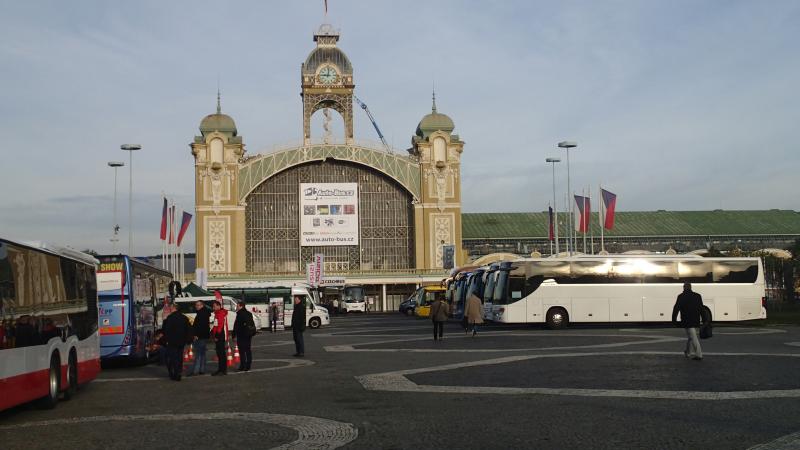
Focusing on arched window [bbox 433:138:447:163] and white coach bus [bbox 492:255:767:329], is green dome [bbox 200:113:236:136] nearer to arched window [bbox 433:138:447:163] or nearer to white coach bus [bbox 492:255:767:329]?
arched window [bbox 433:138:447:163]

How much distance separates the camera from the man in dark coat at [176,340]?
18.5m

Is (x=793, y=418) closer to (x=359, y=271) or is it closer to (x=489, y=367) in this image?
(x=489, y=367)

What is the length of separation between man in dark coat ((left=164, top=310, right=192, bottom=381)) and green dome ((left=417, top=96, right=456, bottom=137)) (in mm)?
77205

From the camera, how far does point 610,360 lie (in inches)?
767

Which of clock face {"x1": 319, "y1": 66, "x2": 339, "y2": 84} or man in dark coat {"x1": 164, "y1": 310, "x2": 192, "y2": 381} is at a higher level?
clock face {"x1": 319, "y1": 66, "x2": 339, "y2": 84}

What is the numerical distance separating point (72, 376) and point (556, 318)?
80.1 feet

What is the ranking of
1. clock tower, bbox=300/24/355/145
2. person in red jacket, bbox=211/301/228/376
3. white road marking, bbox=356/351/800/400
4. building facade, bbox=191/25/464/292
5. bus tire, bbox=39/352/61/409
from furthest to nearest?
1. clock tower, bbox=300/24/355/145
2. building facade, bbox=191/25/464/292
3. person in red jacket, bbox=211/301/228/376
4. bus tire, bbox=39/352/61/409
5. white road marking, bbox=356/351/800/400

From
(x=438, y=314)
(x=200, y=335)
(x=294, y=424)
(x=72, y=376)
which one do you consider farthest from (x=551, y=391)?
(x=438, y=314)

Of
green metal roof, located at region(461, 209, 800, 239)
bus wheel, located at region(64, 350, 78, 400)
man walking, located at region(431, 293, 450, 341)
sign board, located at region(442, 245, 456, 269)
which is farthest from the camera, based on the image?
green metal roof, located at region(461, 209, 800, 239)

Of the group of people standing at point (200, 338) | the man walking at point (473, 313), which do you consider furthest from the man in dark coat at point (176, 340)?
the man walking at point (473, 313)

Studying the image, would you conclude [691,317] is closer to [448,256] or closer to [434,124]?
[448,256]

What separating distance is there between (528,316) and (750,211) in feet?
300

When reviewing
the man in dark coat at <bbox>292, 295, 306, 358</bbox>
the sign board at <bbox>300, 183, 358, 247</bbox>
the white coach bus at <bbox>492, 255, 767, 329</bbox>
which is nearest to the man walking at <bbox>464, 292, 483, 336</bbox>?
the white coach bus at <bbox>492, 255, 767, 329</bbox>

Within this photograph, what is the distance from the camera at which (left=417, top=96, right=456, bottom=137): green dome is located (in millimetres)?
95125
